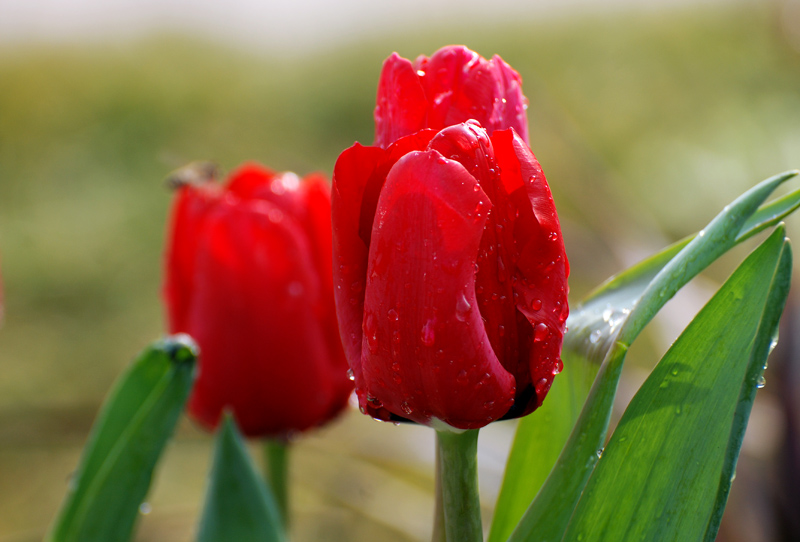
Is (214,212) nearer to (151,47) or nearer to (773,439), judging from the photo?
(773,439)

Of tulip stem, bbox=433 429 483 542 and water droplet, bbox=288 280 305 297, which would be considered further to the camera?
water droplet, bbox=288 280 305 297

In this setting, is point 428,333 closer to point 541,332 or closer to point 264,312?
point 541,332

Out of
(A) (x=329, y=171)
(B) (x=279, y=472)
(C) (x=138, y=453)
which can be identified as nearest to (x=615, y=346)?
(C) (x=138, y=453)

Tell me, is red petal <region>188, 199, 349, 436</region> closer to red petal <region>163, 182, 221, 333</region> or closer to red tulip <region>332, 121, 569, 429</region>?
red petal <region>163, 182, 221, 333</region>

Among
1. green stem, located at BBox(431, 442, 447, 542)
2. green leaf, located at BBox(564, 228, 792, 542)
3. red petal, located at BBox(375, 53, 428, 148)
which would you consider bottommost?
green stem, located at BBox(431, 442, 447, 542)

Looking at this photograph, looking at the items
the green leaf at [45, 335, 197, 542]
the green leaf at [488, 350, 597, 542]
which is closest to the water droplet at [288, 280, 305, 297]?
the green leaf at [45, 335, 197, 542]

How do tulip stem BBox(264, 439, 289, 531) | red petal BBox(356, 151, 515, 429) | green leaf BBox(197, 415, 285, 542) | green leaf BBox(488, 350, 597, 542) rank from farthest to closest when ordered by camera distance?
tulip stem BBox(264, 439, 289, 531) < green leaf BBox(197, 415, 285, 542) < green leaf BBox(488, 350, 597, 542) < red petal BBox(356, 151, 515, 429)
